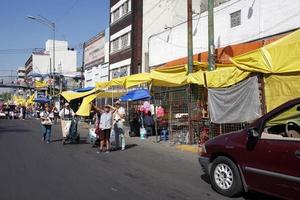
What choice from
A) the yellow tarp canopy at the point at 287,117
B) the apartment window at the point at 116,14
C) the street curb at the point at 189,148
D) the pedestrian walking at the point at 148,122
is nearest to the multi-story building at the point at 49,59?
the apartment window at the point at 116,14

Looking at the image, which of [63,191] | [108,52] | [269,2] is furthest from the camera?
[108,52]

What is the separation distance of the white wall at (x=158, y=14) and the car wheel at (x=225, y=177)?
96.8 ft

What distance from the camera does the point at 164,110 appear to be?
2138 cm

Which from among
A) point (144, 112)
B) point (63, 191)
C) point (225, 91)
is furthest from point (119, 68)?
point (63, 191)

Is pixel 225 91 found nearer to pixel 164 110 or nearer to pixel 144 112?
pixel 164 110

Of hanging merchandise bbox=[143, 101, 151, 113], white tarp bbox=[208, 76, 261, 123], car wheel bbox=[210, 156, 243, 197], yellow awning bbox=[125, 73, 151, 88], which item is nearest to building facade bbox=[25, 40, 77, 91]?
hanging merchandise bbox=[143, 101, 151, 113]

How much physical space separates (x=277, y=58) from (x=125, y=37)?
1231 inches

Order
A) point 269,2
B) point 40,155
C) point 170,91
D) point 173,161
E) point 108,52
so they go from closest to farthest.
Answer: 1. point 173,161
2. point 40,155
3. point 170,91
4. point 269,2
5. point 108,52

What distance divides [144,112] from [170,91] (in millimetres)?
4896

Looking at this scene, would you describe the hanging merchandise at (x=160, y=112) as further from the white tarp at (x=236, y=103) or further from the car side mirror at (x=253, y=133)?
the car side mirror at (x=253, y=133)

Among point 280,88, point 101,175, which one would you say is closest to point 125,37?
point 280,88

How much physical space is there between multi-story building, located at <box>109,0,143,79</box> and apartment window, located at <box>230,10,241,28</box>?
1534 centimetres

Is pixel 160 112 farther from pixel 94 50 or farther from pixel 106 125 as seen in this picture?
pixel 94 50

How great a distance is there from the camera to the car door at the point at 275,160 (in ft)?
22.0
